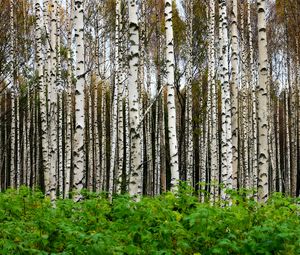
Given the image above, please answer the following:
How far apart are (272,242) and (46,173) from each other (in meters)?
6.91

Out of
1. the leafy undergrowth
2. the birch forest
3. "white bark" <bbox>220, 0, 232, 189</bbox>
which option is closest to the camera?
the leafy undergrowth

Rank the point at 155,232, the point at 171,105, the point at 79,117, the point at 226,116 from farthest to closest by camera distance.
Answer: the point at 226,116, the point at 171,105, the point at 79,117, the point at 155,232

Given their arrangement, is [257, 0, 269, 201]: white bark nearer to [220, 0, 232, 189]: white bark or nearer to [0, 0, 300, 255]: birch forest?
[0, 0, 300, 255]: birch forest

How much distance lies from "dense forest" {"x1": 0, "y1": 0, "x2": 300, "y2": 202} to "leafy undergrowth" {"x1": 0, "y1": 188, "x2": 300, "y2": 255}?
895 mm

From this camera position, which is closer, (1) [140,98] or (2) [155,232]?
(2) [155,232]

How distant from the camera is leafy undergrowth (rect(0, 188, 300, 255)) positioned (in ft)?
13.9

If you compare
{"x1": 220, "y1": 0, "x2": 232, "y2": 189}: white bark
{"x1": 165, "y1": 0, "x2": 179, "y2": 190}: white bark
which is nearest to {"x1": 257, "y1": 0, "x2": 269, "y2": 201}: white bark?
{"x1": 165, "y1": 0, "x2": 179, "y2": 190}: white bark

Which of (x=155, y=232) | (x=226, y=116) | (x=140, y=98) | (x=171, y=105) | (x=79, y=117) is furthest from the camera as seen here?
(x=140, y=98)

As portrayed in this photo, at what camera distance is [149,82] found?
2188 cm

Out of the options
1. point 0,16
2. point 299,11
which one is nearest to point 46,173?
point 0,16

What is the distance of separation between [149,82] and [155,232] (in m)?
17.1

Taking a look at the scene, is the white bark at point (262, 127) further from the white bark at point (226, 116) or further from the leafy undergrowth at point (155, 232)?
the white bark at point (226, 116)

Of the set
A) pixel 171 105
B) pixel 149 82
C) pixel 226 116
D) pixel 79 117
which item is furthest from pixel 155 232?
pixel 149 82

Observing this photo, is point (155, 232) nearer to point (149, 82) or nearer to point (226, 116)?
point (226, 116)
